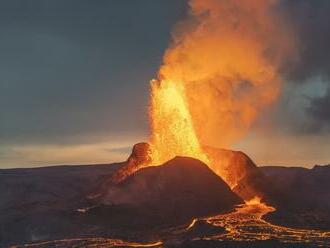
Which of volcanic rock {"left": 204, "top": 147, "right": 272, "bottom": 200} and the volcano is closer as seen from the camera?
the volcano

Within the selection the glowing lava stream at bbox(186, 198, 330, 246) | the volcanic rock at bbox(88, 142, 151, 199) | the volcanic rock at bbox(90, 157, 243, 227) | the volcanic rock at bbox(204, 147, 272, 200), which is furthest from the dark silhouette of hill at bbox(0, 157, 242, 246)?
the volcanic rock at bbox(204, 147, 272, 200)

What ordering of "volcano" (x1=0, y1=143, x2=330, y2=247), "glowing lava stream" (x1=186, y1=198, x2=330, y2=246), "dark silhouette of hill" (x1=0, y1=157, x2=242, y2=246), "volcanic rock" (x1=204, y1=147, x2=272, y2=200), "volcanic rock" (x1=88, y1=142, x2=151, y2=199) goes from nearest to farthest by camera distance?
"glowing lava stream" (x1=186, y1=198, x2=330, y2=246)
"volcano" (x1=0, y1=143, x2=330, y2=247)
"dark silhouette of hill" (x1=0, y1=157, x2=242, y2=246)
"volcanic rock" (x1=88, y1=142, x2=151, y2=199)
"volcanic rock" (x1=204, y1=147, x2=272, y2=200)

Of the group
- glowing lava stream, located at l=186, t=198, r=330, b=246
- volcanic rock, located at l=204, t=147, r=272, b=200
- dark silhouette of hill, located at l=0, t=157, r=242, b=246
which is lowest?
glowing lava stream, located at l=186, t=198, r=330, b=246

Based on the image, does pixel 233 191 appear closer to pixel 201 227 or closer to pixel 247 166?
pixel 247 166

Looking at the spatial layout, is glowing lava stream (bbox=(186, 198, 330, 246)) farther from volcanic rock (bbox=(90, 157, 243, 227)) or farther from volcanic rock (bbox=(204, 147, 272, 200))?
volcanic rock (bbox=(204, 147, 272, 200))

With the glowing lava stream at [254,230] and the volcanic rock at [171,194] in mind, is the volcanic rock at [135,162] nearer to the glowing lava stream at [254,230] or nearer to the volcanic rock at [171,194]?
the volcanic rock at [171,194]

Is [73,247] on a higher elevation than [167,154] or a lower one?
lower

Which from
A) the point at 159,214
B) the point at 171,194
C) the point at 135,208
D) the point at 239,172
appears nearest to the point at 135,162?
the point at 171,194

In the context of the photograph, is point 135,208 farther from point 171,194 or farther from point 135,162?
point 135,162

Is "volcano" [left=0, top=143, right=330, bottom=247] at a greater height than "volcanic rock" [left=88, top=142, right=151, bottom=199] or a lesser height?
lesser

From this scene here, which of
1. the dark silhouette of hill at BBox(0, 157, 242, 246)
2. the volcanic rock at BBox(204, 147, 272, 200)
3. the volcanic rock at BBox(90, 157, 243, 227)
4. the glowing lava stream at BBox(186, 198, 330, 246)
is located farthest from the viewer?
the volcanic rock at BBox(204, 147, 272, 200)

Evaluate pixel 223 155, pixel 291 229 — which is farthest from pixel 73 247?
pixel 223 155
